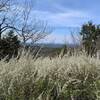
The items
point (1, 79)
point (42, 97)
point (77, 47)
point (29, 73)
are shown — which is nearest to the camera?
point (42, 97)

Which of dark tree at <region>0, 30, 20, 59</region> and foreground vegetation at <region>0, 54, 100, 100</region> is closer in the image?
foreground vegetation at <region>0, 54, 100, 100</region>

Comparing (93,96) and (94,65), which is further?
(94,65)

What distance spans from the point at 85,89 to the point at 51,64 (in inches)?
46.5

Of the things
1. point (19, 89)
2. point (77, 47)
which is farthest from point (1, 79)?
point (77, 47)

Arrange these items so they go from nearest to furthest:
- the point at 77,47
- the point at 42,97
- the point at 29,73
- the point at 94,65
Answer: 1. the point at 42,97
2. the point at 29,73
3. the point at 94,65
4. the point at 77,47

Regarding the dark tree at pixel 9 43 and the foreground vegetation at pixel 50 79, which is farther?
the dark tree at pixel 9 43

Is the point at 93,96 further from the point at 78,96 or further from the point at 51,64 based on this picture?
the point at 51,64

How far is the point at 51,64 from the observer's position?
6.54m

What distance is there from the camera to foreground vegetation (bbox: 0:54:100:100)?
528 cm

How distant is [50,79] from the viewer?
5.76 meters

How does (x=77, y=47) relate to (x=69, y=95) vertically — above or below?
above

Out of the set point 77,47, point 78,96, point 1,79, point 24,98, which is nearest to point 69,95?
point 78,96

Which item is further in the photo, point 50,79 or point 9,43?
point 9,43

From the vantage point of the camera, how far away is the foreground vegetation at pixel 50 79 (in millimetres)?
5277
